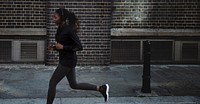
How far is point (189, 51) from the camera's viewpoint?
11.7m

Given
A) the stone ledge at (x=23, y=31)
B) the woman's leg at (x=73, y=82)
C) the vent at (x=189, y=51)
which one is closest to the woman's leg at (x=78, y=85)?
the woman's leg at (x=73, y=82)

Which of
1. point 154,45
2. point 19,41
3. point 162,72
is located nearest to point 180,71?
point 162,72

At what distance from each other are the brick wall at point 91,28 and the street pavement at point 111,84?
0.96 ft

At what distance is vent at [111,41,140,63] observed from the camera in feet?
37.8

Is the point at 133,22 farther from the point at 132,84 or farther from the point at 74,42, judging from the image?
the point at 74,42

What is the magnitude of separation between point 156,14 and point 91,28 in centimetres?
200

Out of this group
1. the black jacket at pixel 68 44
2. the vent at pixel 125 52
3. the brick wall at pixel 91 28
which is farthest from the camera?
the vent at pixel 125 52

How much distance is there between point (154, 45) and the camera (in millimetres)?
11648

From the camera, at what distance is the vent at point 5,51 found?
11.1 m

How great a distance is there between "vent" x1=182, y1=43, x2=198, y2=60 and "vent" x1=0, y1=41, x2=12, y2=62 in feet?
16.5

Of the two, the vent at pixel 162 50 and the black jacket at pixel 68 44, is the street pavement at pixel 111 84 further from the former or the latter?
the black jacket at pixel 68 44

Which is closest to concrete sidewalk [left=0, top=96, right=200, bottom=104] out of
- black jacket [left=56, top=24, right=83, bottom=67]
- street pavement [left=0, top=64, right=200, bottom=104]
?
street pavement [left=0, top=64, right=200, bottom=104]

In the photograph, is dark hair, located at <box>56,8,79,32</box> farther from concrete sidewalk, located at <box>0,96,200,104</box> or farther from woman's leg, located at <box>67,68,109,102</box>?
concrete sidewalk, located at <box>0,96,200,104</box>

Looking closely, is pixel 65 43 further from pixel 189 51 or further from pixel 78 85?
pixel 189 51
